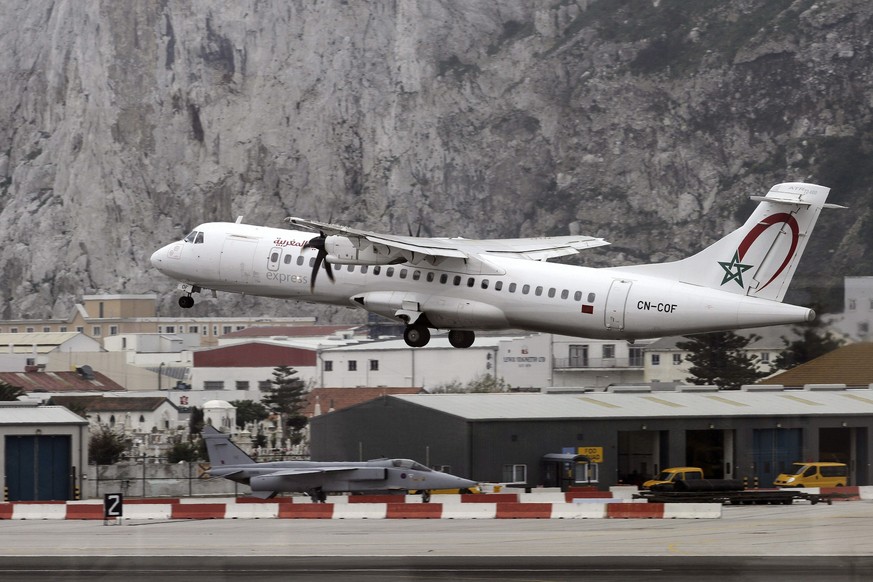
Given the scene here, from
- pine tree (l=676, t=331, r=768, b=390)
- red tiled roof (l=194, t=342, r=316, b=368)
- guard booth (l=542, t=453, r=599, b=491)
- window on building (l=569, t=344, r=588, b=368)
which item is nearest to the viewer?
guard booth (l=542, t=453, r=599, b=491)

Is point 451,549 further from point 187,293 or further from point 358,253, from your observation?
point 187,293

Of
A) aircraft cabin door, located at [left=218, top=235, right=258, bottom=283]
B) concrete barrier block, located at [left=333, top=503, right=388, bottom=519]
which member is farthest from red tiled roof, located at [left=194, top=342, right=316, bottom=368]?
concrete barrier block, located at [left=333, top=503, right=388, bottom=519]

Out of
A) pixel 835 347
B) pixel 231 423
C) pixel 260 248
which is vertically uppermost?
pixel 260 248

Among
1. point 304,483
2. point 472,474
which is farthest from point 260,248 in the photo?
point 472,474

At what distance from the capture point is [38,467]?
67375 millimetres

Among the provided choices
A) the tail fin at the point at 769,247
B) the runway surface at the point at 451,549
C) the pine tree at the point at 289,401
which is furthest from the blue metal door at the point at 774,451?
the pine tree at the point at 289,401

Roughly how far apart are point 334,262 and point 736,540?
18152mm

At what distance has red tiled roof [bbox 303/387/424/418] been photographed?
119000 mm

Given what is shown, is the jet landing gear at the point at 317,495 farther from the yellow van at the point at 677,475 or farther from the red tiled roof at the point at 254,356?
the red tiled roof at the point at 254,356

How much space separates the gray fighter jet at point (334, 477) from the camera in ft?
195

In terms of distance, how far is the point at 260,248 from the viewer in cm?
5394

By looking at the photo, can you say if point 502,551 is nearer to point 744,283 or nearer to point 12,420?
point 744,283

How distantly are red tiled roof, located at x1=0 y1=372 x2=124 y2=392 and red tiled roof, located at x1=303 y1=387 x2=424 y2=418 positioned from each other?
966 inches

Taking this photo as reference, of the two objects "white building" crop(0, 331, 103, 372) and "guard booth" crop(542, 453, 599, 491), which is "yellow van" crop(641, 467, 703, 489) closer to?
"guard booth" crop(542, 453, 599, 491)
